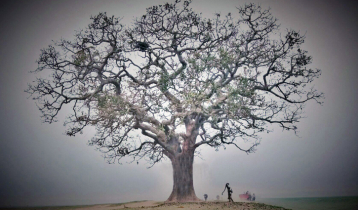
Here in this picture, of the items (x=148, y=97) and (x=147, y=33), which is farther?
(x=147, y=33)

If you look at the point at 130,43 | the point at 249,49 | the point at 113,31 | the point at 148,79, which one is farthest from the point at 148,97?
the point at 249,49

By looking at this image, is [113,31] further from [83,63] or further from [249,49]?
[249,49]

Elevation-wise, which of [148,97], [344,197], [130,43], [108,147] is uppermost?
[130,43]

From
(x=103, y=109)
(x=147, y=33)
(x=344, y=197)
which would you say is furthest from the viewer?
(x=344, y=197)

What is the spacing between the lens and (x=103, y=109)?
43.0 feet

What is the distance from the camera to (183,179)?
15.2 m

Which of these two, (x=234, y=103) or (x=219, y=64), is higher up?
(x=219, y=64)

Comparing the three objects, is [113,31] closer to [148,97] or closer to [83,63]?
[83,63]

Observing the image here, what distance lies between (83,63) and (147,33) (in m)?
4.21

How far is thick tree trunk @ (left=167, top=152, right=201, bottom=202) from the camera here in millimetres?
14881

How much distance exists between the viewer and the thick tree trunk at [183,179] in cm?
1488

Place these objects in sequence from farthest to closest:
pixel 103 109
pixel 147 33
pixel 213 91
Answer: pixel 147 33, pixel 213 91, pixel 103 109

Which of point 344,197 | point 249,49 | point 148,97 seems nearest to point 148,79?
point 148,97

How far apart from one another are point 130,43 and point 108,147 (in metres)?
6.40
